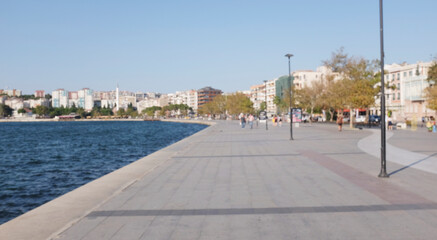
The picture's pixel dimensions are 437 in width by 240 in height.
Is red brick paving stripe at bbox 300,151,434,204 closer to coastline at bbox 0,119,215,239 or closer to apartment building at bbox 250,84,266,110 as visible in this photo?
coastline at bbox 0,119,215,239

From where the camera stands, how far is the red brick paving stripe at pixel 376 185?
8289 mm

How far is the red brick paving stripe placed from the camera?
8289mm

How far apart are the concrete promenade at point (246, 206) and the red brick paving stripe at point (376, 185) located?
22mm

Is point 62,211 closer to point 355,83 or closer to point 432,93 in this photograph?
point 355,83

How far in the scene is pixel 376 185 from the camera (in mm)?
9914

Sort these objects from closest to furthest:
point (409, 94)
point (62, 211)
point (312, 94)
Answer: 1. point (62, 211)
2. point (409, 94)
3. point (312, 94)

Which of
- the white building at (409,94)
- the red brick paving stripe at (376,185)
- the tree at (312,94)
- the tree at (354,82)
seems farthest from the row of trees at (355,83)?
the red brick paving stripe at (376,185)

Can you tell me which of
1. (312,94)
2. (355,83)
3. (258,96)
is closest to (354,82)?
(355,83)

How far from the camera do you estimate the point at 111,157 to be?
28844mm

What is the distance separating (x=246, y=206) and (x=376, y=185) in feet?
13.0

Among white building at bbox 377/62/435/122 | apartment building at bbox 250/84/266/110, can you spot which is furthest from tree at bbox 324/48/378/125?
apartment building at bbox 250/84/266/110

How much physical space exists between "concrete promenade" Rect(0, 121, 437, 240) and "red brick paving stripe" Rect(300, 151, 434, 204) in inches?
0.9

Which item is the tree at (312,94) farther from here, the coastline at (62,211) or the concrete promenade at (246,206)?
the coastline at (62,211)

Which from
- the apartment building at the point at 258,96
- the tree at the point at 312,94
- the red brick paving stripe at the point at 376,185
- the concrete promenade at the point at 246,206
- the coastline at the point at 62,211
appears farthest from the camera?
the apartment building at the point at 258,96
